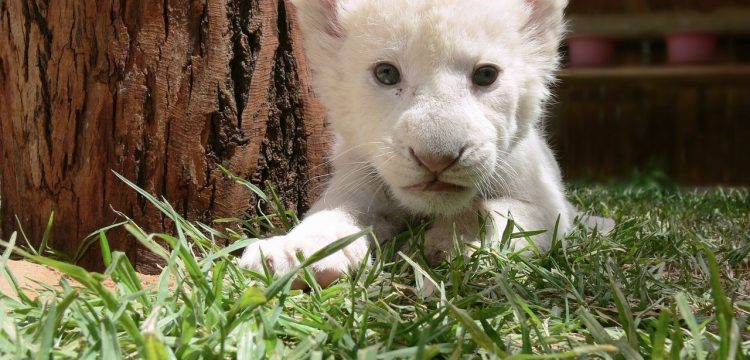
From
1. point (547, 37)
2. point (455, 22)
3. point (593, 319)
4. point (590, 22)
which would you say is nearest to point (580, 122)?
point (590, 22)

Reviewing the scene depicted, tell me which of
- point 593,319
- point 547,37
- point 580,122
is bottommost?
point 580,122

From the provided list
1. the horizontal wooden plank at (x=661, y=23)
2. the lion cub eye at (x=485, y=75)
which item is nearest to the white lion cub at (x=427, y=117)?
the lion cub eye at (x=485, y=75)

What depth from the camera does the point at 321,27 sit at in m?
3.26

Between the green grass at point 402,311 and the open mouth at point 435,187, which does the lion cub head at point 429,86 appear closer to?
the open mouth at point 435,187

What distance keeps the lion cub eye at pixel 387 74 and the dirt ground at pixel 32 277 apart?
3.56 ft

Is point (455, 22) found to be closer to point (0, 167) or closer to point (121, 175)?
point (121, 175)

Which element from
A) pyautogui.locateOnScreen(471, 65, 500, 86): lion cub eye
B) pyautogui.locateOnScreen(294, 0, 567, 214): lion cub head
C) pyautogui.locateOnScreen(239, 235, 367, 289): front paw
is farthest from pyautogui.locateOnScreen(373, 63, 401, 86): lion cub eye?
pyautogui.locateOnScreen(239, 235, 367, 289): front paw

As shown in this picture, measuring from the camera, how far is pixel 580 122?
988 cm

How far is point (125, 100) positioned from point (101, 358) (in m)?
1.45

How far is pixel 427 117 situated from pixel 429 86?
19 cm

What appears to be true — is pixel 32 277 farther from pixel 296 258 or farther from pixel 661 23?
pixel 661 23

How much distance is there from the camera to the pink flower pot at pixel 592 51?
9156mm

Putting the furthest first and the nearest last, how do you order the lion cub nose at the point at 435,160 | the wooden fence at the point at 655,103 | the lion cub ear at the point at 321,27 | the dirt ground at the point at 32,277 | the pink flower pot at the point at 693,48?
1. the wooden fence at the point at 655,103
2. the pink flower pot at the point at 693,48
3. the lion cub ear at the point at 321,27
4. the lion cub nose at the point at 435,160
5. the dirt ground at the point at 32,277

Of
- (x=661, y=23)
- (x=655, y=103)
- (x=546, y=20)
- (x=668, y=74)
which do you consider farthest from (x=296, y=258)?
(x=655, y=103)
